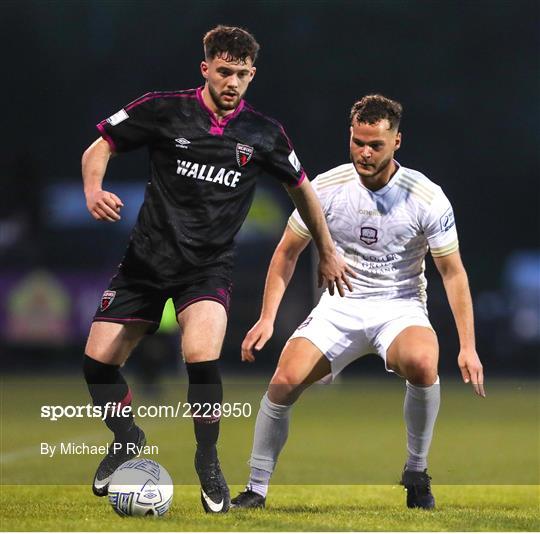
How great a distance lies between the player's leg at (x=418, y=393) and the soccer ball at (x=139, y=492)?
1.43m

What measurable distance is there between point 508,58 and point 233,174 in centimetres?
2704

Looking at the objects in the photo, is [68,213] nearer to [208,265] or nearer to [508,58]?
[508,58]

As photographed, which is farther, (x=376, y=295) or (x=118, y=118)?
(x=376, y=295)

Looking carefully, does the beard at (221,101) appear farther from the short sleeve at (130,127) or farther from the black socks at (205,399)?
the black socks at (205,399)

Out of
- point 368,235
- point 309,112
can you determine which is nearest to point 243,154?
point 368,235

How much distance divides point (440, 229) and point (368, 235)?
0.42 meters

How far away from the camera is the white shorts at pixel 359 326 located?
6.73m

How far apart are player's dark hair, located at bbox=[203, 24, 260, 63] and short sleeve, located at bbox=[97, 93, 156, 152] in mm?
421

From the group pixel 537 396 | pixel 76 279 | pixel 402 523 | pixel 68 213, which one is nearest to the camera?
pixel 402 523

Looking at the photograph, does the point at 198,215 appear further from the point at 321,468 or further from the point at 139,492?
the point at 321,468

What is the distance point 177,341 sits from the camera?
24844mm

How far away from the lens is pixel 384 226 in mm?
6824

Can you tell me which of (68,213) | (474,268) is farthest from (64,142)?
(474,268)

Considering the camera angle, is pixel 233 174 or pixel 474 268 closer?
pixel 233 174
